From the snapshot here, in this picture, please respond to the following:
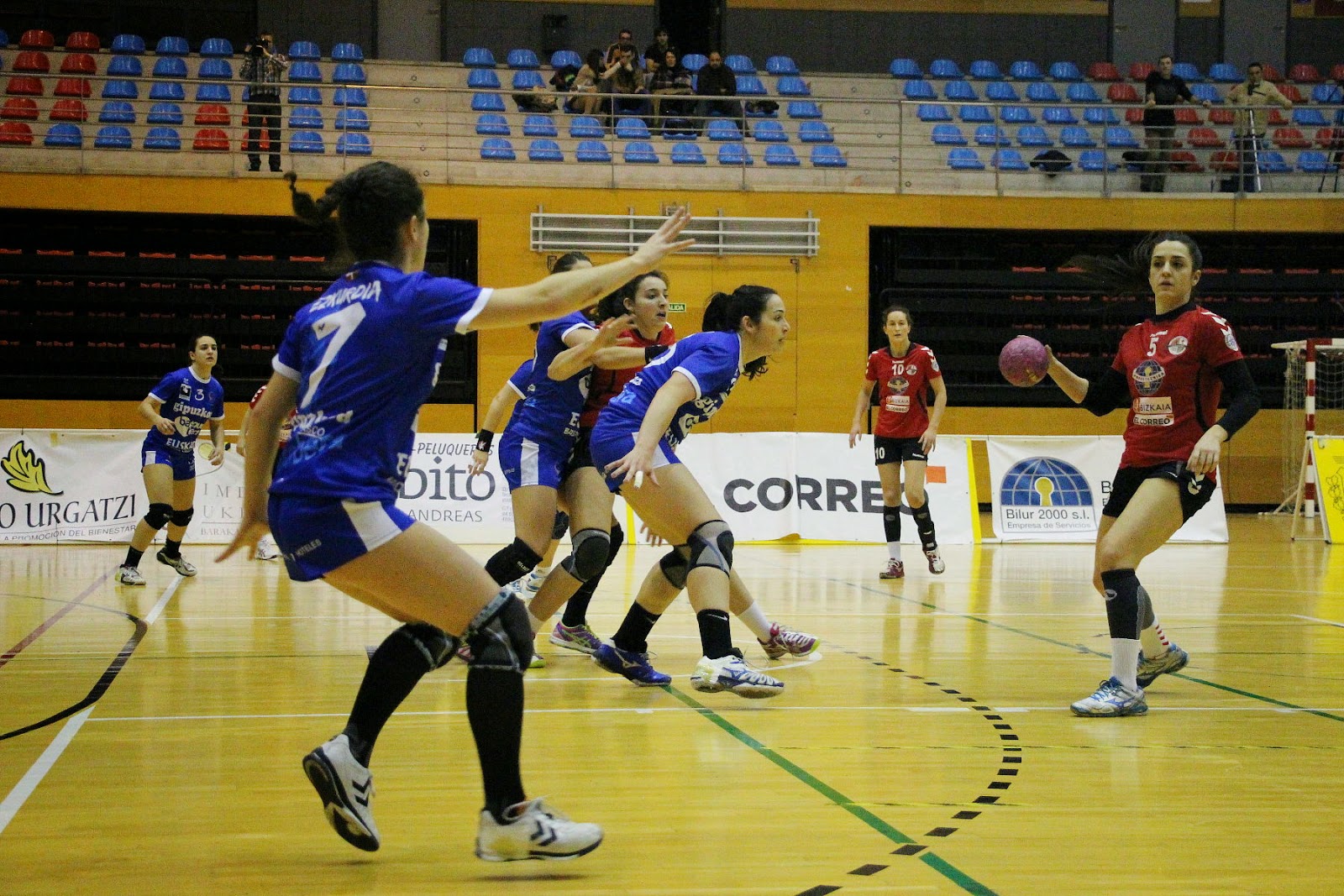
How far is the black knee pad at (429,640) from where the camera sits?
3.04 meters

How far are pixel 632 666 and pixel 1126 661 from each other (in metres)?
1.94

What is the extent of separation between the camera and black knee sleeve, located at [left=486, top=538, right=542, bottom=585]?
554 centimetres

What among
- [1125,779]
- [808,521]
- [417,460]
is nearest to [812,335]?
[808,521]

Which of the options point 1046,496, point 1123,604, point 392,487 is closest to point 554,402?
point 1123,604

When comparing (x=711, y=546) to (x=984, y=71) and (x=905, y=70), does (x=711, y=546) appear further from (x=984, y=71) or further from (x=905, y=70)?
(x=984, y=71)

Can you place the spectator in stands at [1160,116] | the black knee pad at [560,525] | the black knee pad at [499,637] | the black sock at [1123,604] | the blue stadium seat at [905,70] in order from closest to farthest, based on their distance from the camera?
the black knee pad at [499,637], the black sock at [1123,604], the black knee pad at [560,525], the spectator in stands at [1160,116], the blue stadium seat at [905,70]

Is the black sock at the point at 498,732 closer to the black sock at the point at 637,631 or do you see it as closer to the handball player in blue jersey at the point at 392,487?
the handball player in blue jersey at the point at 392,487

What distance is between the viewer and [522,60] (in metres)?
19.1

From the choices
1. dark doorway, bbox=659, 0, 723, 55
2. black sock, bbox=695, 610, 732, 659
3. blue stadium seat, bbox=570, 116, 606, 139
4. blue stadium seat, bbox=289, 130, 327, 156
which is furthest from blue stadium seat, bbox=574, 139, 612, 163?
black sock, bbox=695, 610, 732, 659

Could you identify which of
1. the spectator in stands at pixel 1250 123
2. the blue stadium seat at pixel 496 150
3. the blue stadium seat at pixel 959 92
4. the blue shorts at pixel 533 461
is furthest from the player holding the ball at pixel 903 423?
the blue stadium seat at pixel 959 92

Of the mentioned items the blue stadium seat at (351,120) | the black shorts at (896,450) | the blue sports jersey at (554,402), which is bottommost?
the black shorts at (896,450)

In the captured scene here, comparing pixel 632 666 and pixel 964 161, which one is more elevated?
pixel 964 161

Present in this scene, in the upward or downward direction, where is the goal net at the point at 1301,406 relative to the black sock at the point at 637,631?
upward

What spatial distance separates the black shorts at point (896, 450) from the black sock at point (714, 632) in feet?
19.2
